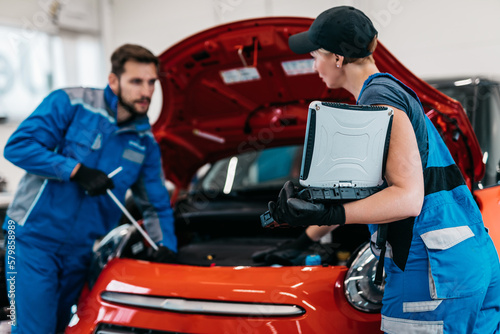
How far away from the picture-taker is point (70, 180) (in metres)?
1.75

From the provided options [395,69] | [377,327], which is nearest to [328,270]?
[377,327]

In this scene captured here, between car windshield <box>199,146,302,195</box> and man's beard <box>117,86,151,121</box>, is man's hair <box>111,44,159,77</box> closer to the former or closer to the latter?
man's beard <box>117,86,151,121</box>

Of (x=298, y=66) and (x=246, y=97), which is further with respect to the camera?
(x=246, y=97)

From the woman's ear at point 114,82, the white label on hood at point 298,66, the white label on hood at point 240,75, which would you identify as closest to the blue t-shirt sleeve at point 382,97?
the white label on hood at point 298,66

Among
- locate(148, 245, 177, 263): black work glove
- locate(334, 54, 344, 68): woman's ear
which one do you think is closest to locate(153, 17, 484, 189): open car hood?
locate(334, 54, 344, 68): woman's ear

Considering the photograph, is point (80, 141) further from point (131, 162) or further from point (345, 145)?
point (345, 145)

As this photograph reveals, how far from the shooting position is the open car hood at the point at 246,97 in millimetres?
1641

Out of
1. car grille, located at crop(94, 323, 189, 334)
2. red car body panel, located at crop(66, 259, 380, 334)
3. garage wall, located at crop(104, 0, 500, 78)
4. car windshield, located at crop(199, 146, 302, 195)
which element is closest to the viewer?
red car body panel, located at crop(66, 259, 380, 334)

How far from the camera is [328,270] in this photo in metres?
1.56

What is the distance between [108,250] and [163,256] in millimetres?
331

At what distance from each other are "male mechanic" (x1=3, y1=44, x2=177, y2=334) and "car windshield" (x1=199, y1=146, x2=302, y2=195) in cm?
81

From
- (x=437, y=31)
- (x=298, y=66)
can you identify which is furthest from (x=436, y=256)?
(x=437, y=31)

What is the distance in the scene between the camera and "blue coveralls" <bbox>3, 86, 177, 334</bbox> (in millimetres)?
1751

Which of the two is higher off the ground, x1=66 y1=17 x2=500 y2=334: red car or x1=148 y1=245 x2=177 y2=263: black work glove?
x1=66 y1=17 x2=500 y2=334: red car
